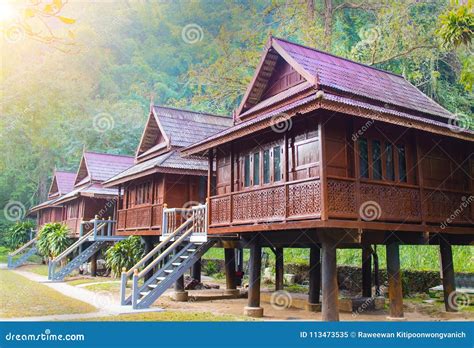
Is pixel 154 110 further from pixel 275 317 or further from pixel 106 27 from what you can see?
pixel 106 27

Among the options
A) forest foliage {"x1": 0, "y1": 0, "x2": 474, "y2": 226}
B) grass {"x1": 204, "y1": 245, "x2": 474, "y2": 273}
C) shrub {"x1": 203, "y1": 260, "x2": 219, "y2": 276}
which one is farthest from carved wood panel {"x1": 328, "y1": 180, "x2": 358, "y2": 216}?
shrub {"x1": 203, "y1": 260, "x2": 219, "y2": 276}

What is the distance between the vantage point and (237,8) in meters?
28.1

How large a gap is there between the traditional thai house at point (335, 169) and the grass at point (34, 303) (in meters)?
4.31

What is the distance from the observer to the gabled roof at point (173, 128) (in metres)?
20.0

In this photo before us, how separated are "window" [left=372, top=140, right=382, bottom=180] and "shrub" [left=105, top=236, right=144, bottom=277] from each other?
12.1 metres

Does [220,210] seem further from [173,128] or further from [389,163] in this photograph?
[173,128]

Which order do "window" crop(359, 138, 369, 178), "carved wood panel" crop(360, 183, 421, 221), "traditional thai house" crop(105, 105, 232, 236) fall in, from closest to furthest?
"carved wood panel" crop(360, 183, 421, 221) < "window" crop(359, 138, 369, 178) < "traditional thai house" crop(105, 105, 232, 236)

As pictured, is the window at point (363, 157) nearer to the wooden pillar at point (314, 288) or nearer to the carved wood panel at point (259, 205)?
the carved wood panel at point (259, 205)

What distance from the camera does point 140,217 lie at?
768 inches

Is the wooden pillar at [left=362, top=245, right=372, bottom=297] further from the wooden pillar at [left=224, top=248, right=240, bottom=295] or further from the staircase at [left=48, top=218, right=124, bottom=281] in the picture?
the staircase at [left=48, top=218, right=124, bottom=281]

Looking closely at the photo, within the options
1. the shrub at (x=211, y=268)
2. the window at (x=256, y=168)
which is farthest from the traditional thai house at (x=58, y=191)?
the window at (x=256, y=168)

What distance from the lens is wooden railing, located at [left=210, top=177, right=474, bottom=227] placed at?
1005 cm

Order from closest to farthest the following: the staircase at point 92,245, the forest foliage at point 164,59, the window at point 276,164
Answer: the window at point 276,164
the staircase at point 92,245
the forest foliage at point 164,59

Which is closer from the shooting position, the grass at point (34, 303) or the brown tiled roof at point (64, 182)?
the grass at point (34, 303)
